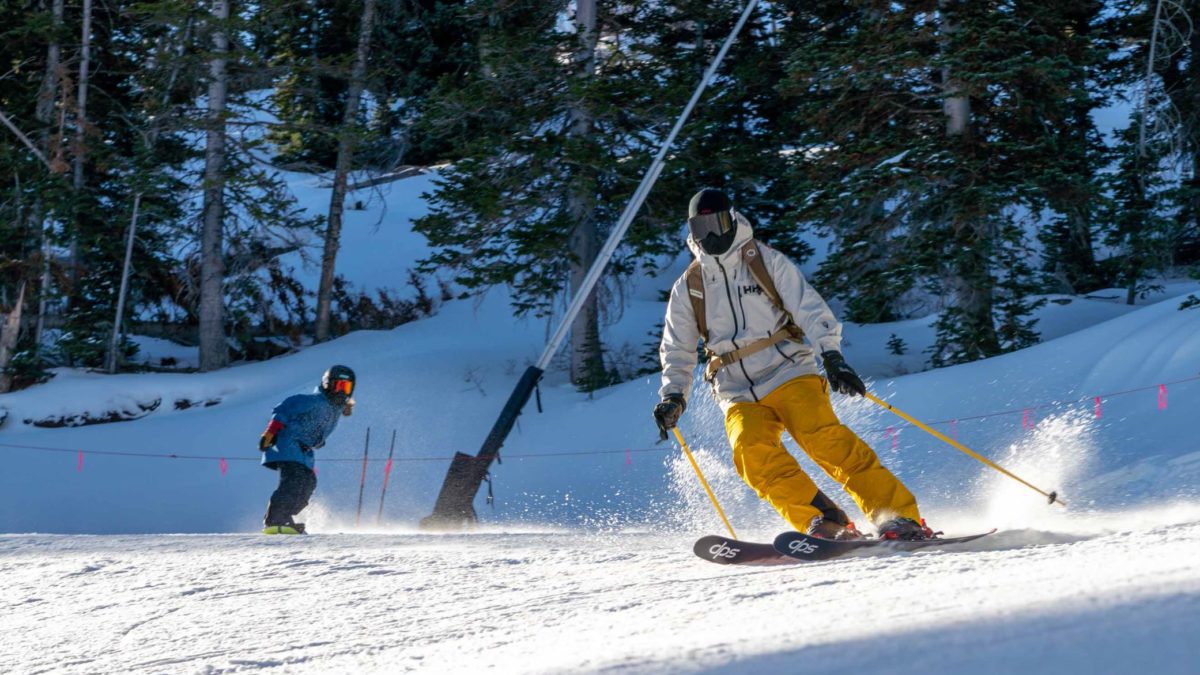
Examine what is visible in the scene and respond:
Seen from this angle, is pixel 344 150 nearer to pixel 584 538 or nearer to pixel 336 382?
pixel 336 382

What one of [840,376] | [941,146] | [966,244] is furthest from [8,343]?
[840,376]

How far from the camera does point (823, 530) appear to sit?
16.3 ft

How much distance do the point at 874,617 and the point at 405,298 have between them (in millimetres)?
20151

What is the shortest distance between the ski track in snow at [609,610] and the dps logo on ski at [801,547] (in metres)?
0.13

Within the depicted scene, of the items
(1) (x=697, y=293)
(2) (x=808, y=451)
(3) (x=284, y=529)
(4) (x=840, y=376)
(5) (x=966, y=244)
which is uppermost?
Answer: (5) (x=966, y=244)

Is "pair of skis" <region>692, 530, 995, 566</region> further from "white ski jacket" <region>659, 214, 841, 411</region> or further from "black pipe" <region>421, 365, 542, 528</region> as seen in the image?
"black pipe" <region>421, 365, 542, 528</region>

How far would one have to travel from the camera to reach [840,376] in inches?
208

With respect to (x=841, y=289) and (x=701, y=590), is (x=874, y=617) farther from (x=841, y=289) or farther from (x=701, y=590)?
(x=841, y=289)

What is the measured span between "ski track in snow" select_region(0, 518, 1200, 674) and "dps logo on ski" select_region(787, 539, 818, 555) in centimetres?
13

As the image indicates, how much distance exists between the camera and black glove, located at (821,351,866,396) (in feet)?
17.3

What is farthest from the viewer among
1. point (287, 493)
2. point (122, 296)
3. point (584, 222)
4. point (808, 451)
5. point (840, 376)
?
point (122, 296)

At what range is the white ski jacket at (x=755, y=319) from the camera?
5.35m

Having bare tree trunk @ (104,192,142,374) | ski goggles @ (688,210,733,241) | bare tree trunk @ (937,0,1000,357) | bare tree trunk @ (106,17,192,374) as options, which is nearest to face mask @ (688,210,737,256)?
ski goggles @ (688,210,733,241)

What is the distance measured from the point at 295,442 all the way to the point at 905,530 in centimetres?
618
